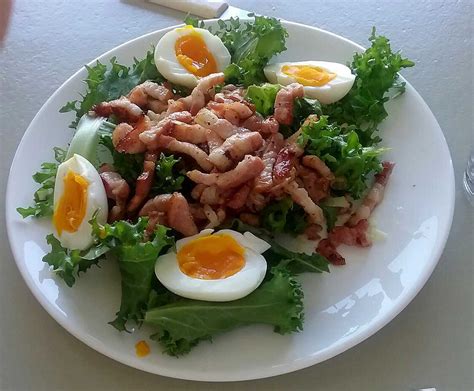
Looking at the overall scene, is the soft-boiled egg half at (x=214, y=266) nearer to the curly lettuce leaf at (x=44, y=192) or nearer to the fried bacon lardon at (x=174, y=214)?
the fried bacon lardon at (x=174, y=214)

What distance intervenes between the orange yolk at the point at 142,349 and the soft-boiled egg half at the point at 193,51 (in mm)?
970

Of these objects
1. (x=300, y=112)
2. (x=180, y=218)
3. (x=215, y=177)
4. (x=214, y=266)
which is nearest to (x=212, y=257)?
(x=214, y=266)

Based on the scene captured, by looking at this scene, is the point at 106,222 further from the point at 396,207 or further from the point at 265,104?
the point at 396,207

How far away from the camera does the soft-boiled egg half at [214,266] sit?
168 cm

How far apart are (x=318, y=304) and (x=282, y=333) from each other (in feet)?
0.50

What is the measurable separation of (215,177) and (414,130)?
2.28ft

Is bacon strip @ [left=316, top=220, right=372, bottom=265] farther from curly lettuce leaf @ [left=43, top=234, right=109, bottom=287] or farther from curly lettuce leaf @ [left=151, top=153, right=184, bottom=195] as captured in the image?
curly lettuce leaf @ [left=43, top=234, right=109, bottom=287]

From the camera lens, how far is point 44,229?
6.46ft

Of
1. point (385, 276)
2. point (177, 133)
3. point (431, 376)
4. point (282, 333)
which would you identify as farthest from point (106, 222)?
point (431, 376)

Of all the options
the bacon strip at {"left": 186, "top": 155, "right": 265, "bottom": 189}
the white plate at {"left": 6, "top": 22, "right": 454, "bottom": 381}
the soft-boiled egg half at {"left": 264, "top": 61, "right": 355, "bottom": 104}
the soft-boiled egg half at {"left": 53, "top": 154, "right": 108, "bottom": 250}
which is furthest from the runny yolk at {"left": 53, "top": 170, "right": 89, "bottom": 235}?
the soft-boiled egg half at {"left": 264, "top": 61, "right": 355, "bottom": 104}

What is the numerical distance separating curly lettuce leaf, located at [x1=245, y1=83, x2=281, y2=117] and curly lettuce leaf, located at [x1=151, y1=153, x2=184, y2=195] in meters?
0.35

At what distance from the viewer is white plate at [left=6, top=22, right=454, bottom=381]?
5.44 feet

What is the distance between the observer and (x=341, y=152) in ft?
6.36

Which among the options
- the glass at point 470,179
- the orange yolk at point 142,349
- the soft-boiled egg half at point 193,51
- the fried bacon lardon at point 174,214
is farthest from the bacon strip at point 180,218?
the glass at point 470,179
